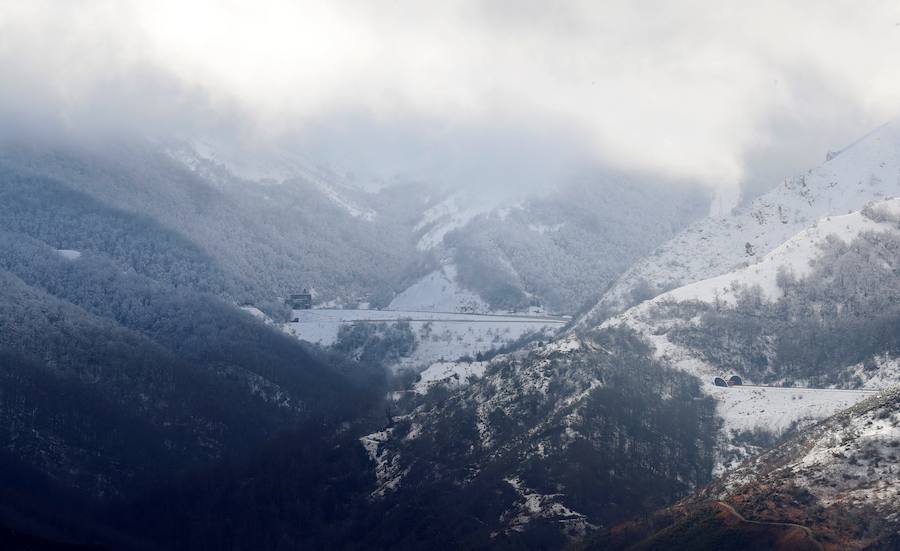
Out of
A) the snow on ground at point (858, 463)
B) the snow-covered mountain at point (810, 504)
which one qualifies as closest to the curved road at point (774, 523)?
the snow-covered mountain at point (810, 504)

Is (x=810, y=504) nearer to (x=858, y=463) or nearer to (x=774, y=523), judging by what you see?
(x=774, y=523)

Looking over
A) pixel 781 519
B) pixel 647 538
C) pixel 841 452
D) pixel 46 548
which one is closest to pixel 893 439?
pixel 841 452

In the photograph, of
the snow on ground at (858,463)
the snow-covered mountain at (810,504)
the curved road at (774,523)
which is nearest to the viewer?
the curved road at (774,523)

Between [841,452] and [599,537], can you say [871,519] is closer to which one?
[841,452]

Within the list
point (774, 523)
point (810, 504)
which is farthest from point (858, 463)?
point (774, 523)

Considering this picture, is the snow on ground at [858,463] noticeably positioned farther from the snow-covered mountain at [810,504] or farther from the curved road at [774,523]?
the curved road at [774,523]

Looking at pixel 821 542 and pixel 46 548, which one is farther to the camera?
pixel 46 548

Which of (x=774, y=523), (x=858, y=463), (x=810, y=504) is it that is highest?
(x=858, y=463)

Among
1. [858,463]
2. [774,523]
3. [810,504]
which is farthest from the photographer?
[858,463]

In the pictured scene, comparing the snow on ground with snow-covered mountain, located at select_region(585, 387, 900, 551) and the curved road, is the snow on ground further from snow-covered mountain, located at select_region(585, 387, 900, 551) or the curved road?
the curved road

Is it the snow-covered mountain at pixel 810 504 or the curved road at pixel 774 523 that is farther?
the snow-covered mountain at pixel 810 504

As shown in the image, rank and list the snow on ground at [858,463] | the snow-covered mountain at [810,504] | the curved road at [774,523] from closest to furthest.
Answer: the curved road at [774,523] → the snow-covered mountain at [810,504] → the snow on ground at [858,463]
